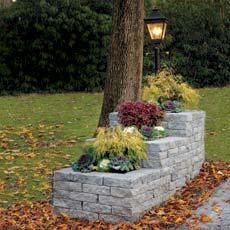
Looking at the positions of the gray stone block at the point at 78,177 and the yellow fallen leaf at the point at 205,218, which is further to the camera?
the gray stone block at the point at 78,177

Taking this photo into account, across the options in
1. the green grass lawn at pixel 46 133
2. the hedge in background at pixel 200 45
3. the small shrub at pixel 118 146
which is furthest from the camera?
the hedge in background at pixel 200 45

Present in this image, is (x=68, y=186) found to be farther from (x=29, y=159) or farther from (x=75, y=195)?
(x=29, y=159)

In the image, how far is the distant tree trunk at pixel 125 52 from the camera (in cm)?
945

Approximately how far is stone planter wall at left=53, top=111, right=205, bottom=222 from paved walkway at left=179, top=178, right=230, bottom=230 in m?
0.53

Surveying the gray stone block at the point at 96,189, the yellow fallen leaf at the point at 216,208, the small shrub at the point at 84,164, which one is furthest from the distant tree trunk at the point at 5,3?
the yellow fallen leaf at the point at 216,208

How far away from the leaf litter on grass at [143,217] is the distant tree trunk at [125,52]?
2.56 metres

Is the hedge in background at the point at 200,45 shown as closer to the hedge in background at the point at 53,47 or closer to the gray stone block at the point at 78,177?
the hedge in background at the point at 53,47

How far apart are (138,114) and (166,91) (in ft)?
4.05

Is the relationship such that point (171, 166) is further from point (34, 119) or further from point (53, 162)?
point (34, 119)

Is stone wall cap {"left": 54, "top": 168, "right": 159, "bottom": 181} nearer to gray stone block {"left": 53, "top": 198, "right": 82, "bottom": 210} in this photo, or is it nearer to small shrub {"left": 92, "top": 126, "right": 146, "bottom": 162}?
small shrub {"left": 92, "top": 126, "right": 146, "bottom": 162}

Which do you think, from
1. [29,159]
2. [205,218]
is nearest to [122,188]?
[205,218]

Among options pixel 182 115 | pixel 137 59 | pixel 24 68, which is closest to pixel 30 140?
pixel 137 59

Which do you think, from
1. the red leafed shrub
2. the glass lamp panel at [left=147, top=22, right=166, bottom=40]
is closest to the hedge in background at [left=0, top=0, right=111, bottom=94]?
the glass lamp panel at [left=147, top=22, right=166, bottom=40]

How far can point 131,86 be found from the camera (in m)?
9.57
